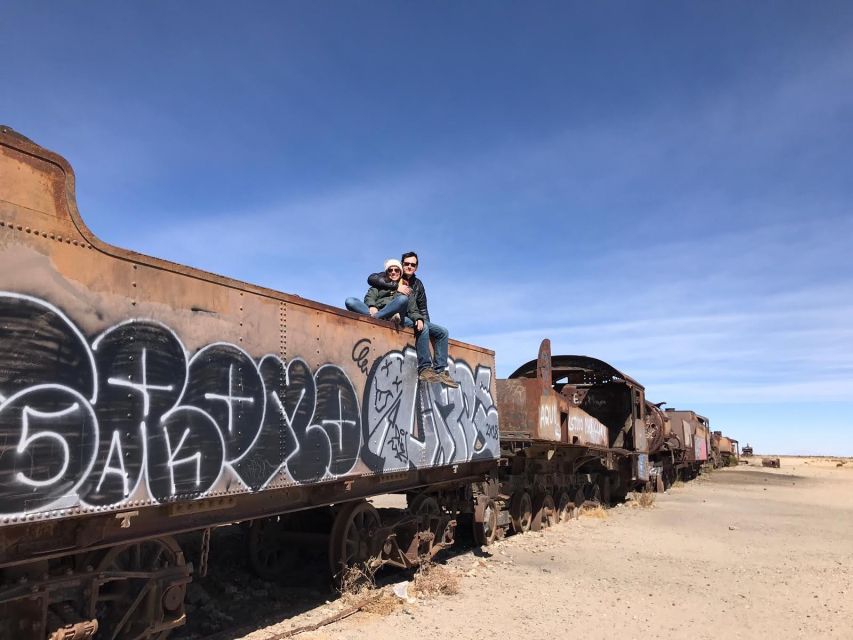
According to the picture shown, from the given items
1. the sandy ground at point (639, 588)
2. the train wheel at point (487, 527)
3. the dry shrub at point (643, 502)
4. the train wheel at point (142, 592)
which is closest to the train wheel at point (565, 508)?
the sandy ground at point (639, 588)

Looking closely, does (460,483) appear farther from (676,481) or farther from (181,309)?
(676,481)

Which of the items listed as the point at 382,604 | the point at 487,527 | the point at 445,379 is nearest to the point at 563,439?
the point at 487,527

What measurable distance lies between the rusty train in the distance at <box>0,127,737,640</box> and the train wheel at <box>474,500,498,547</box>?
261 cm

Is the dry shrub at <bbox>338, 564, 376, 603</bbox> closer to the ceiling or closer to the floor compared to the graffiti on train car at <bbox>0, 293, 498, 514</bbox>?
closer to the floor

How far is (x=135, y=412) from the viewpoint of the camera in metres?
4.04

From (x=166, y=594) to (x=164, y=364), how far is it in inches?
74.7

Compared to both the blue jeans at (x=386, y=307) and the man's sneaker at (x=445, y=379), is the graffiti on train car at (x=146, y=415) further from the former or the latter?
the man's sneaker at (x=445, y=379)

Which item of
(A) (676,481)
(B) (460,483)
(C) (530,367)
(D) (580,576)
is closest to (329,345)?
(B) (460,483)

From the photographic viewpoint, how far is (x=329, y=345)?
243 inches

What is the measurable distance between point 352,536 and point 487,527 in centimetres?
435

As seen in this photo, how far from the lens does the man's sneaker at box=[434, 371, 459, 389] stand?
8060 millimetres

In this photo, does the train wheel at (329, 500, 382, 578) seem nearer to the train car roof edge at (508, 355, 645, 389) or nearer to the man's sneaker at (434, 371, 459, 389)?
the man's sneaker at (434, 371, 459, 389)

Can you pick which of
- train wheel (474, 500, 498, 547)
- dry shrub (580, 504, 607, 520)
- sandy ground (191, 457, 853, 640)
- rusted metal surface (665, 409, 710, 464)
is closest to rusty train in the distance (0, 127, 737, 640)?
sandy ground (191, 457, 853, 640)

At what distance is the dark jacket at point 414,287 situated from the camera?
7629 mm
